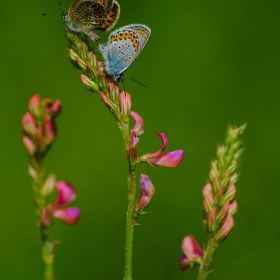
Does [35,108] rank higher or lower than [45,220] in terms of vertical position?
higher

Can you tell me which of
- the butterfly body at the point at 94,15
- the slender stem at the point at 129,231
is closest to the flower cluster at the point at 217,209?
the slender stem at the point at 129,231

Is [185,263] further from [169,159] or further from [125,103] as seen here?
[125,103]

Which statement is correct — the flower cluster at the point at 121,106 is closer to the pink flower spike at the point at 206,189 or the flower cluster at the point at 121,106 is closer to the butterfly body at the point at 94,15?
the pink flower spike at the point at 206,189

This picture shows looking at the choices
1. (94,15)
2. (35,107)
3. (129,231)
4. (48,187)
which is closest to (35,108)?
(35,107)

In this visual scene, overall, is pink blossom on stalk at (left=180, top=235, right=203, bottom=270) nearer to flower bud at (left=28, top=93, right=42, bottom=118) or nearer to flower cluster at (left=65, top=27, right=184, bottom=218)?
flower cluster at (left=65, top=27, right=184, bottom=218)

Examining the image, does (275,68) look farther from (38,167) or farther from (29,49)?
(38,167)
